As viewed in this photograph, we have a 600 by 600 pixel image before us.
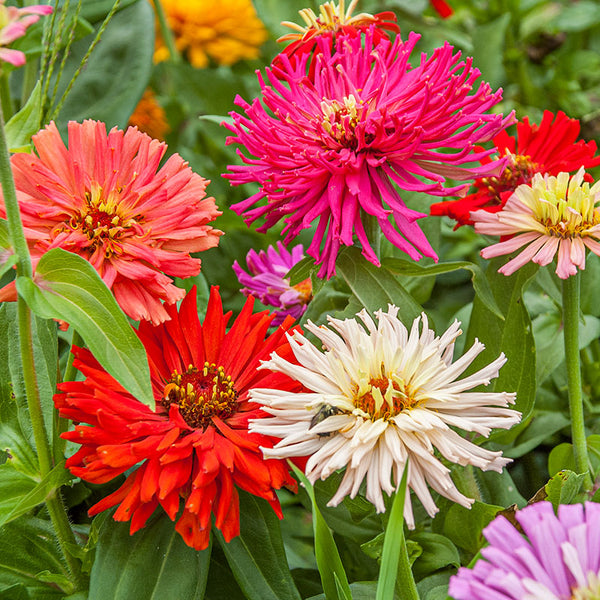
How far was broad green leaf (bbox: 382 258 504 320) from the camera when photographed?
434 mm

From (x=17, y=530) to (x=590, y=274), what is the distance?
17.4 inches

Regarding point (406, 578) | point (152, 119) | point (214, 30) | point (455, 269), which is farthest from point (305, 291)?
point (214, 30)

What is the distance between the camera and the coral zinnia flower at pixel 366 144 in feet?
1.33

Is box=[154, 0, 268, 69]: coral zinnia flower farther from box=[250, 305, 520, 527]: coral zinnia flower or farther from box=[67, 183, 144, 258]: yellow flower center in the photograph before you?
box=[250, 305, 520, 527]: coral zinnia flower

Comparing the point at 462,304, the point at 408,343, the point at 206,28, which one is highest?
the point at 206,28

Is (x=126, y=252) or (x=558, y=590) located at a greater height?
(x=126, y=252)

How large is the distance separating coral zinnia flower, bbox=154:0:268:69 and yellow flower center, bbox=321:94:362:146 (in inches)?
26.7

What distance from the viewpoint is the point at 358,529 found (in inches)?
18.3

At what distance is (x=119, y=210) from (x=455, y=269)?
0.19 meters

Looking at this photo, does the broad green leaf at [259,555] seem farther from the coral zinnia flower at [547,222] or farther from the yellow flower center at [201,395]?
the coral zinnia flower at [547,222]

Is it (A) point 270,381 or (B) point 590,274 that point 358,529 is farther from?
(B) point 590,274

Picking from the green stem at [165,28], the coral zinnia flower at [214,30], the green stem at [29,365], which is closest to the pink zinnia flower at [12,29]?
the green stem at [29,365]

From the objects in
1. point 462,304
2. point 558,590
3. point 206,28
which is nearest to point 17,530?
point 558,590

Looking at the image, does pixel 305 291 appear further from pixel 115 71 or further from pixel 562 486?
pixel 115 71
